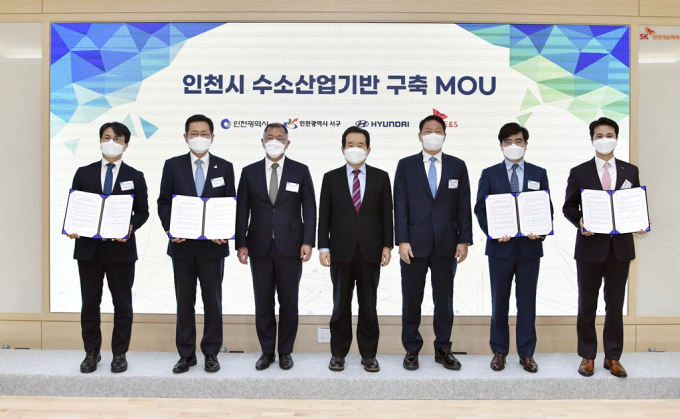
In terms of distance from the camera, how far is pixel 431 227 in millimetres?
3223

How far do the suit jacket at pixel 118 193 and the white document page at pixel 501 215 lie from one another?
94.8 inches

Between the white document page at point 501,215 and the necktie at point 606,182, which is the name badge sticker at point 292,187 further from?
the necktie at point 606,182

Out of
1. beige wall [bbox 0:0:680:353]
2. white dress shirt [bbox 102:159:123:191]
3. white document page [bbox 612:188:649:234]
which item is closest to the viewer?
white document page [bbox 612:188:649:234]

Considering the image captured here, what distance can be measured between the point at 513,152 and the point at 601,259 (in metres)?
0.92

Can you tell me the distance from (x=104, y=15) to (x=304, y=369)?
322 cm

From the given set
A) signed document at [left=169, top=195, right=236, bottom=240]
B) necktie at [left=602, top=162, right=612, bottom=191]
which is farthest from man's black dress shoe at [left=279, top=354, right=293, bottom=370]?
necktie at [left=602, top=162, right=612, bottom=191]

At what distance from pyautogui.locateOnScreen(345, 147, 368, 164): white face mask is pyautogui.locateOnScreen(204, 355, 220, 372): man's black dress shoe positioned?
1.70 meters

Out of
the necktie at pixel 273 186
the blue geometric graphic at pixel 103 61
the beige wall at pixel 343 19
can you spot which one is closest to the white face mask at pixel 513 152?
the beige wall at pixel 343 19

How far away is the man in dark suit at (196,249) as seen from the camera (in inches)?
128

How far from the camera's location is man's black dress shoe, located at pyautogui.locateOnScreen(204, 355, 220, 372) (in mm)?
3270

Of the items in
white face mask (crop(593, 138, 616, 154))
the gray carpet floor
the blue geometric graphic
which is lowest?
the gray carpet floor

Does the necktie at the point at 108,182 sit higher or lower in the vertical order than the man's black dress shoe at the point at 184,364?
higher

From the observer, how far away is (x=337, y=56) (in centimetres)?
384

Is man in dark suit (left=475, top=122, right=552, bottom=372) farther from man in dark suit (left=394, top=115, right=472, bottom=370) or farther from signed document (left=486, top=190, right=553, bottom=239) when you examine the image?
man in dark suit (left=394, top=115, right=472, bottom=370)
